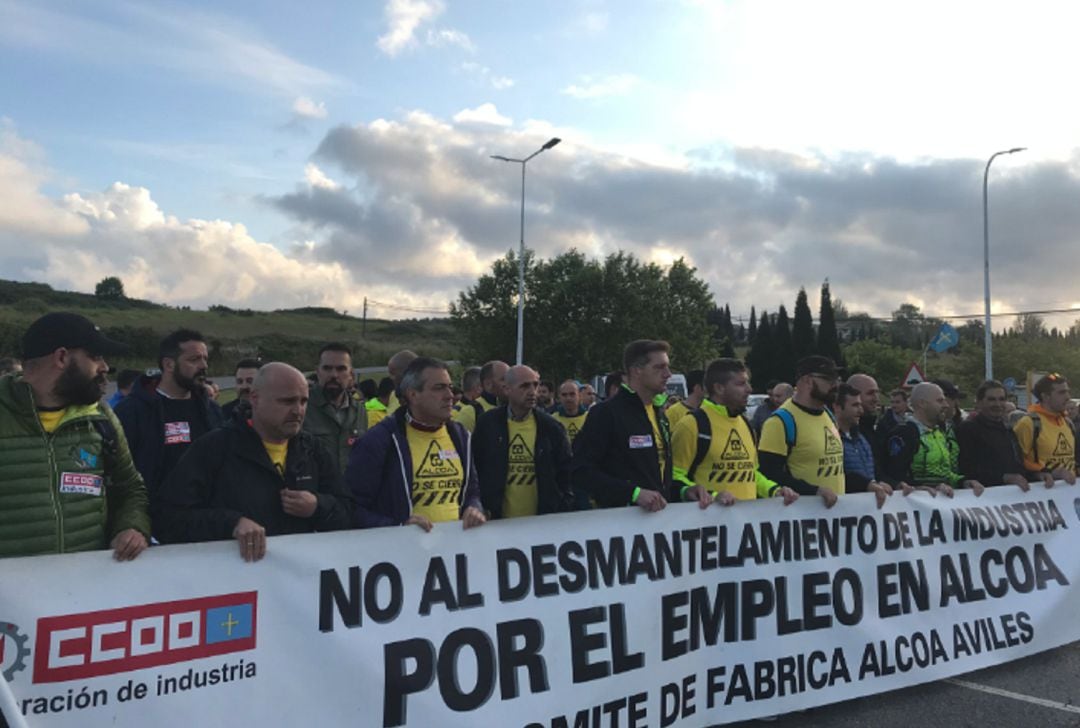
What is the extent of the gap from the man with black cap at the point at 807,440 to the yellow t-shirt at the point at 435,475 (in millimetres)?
2147

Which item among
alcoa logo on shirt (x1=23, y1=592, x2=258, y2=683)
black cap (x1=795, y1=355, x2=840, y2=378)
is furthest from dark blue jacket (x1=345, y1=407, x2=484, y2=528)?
black cap (x1=795, y1=355, x2=840, y2=378)

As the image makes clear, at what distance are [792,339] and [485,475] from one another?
65.9m

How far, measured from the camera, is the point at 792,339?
6750cm

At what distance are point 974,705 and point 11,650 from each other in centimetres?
468

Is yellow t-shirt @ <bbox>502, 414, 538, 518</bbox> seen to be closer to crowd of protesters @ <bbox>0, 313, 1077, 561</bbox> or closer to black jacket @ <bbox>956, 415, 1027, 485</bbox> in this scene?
crowd of protesters @ <bbox>0, 313, 1077, 561</bbox>

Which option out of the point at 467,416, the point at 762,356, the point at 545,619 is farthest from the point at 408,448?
the point at 762,356

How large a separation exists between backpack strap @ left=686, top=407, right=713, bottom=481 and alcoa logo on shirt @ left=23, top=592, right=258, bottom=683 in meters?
2.81

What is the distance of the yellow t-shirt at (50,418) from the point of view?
2.96 metres

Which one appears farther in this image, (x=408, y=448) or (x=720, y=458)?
(x=720, y=458)

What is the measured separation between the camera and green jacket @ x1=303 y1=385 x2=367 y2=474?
5.49 metres

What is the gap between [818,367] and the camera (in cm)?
520

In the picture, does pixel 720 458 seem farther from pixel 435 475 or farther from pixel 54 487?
pixel 54 487

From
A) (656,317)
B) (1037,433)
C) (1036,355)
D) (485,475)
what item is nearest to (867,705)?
(485,475)

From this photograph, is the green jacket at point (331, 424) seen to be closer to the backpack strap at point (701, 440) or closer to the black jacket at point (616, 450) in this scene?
the black jacket at point (616, 450)
